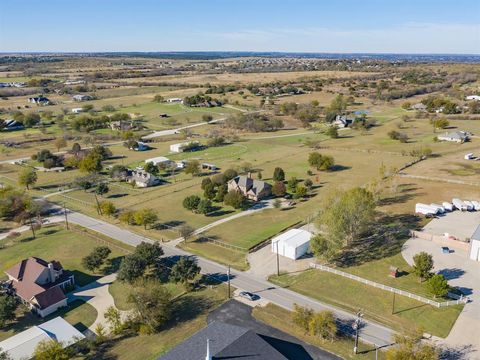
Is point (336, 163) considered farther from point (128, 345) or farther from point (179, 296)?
point (128, 345)

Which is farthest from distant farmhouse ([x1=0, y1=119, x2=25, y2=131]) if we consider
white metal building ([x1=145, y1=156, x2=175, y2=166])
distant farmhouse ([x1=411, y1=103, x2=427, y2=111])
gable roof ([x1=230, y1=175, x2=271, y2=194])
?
distant farmhouse ([x1=411, y1=103, x2=427, y2=111])

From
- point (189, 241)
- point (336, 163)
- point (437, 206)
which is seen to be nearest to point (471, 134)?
point (336, 163)

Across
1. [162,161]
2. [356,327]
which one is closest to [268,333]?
[356,327]

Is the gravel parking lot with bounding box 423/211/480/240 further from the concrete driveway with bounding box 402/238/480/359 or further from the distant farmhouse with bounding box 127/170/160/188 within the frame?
the distant farmhouse with bounding box 127/170/160/188

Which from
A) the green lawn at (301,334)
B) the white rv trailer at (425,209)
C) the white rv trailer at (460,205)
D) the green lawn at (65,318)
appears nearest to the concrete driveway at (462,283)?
the green lawn at (301,334)

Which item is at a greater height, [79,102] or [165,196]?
[79,102]

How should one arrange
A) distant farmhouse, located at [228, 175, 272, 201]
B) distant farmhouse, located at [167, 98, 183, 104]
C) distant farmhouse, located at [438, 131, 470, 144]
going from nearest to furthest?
1. distant farmhouse, located at [228, 175, 272, 201]
2. distant farmhouse, located at [438, 131, 470, 144]
3. distant farmhouse, located at [167, 98, 183, 104]
